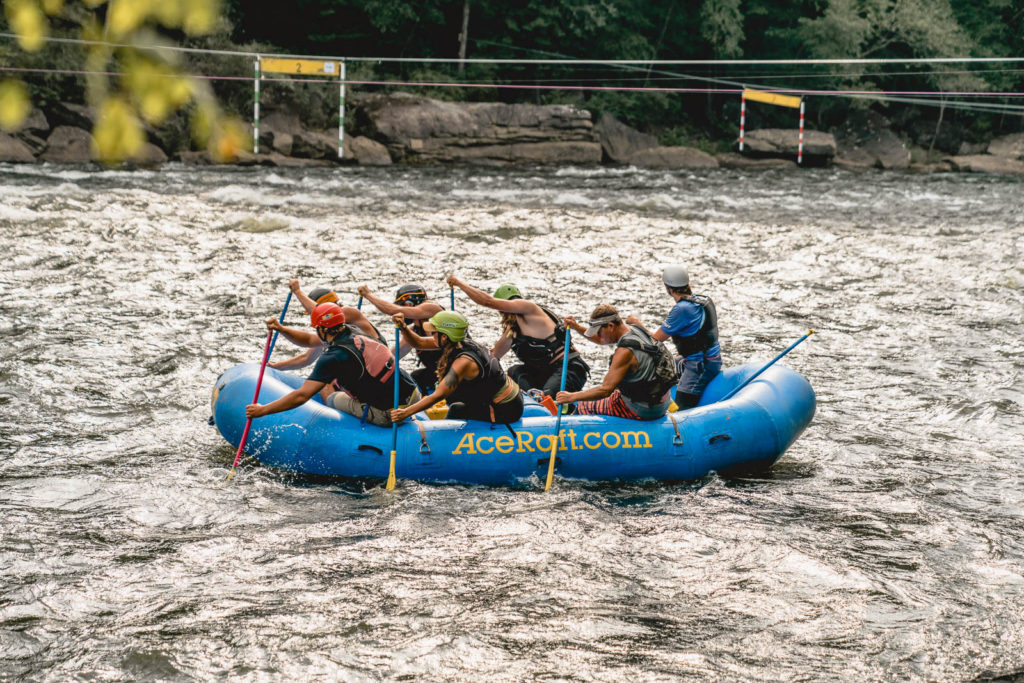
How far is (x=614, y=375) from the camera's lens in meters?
7.07

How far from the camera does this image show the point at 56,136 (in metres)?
21.7

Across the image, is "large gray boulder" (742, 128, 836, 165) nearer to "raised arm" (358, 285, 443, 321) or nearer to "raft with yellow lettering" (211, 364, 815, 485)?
"raised arm" (358, 285, 443, 321)

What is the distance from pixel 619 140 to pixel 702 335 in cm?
2280

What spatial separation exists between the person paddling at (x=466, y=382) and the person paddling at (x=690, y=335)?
1340 mm

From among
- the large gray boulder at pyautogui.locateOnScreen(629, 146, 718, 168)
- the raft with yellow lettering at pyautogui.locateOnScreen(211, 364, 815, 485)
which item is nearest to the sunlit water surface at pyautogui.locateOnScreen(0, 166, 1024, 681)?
the raft with yellow lettering at pyautogui.locateOnScreen(211, 364, 815, 485)

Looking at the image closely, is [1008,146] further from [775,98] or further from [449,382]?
[449,382]

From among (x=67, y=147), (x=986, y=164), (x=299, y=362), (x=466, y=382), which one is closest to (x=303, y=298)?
(x=299, y=362)

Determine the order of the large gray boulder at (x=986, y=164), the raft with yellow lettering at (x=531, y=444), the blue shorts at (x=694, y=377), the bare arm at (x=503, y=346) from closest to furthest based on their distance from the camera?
1. the raft with yellow lettering at (x=531, y=444)
2. the blue shorts at (x=694, y=377)
3. the bare arm at (x=503, y=346)
4. the large gray boulder at (x=986, y=164)

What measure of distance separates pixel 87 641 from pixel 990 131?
35800mm

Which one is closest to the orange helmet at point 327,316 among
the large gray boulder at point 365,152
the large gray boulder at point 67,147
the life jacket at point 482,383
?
the life jacket at point 482,383

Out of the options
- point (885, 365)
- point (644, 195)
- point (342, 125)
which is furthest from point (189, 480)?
point (342, 125)

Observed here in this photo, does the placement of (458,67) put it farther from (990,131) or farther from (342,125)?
(990,131)

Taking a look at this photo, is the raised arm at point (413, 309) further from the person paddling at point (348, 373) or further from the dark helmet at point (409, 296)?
the person paddling at point (348, 373)

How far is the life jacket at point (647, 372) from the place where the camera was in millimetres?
7117
